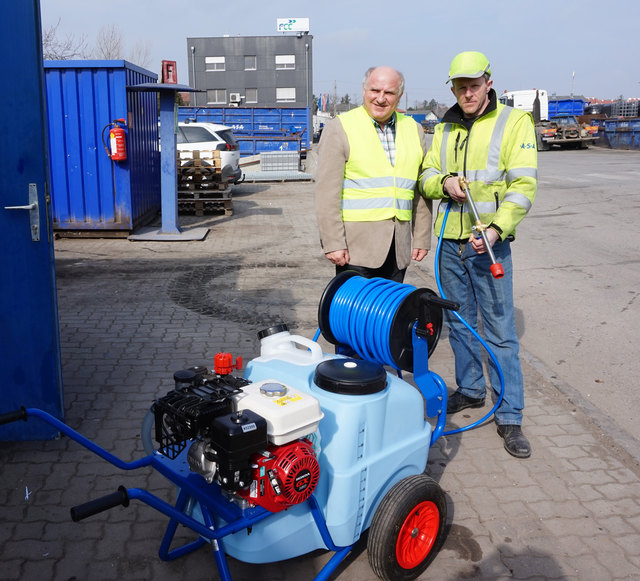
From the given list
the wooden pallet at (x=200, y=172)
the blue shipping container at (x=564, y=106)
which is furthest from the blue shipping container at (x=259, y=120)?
the blue shipping container at (x=564, y=106)

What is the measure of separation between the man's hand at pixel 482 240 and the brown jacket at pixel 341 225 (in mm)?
502

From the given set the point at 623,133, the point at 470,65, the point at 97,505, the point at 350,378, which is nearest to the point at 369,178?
the point at 470,65

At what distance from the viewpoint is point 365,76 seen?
379 cm

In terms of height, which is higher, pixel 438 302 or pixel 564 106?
pixel 564 106

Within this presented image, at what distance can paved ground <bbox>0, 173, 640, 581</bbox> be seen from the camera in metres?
2.87

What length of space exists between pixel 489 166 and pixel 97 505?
279 centimetres

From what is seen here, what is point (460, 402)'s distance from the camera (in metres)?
4.38

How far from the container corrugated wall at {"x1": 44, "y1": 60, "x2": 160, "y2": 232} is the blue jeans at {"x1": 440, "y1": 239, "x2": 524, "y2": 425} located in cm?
759

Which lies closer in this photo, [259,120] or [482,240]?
[482,240]

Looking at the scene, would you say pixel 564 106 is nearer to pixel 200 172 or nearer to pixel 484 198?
pixel 200 172

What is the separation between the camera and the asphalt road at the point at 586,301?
16.1 feet

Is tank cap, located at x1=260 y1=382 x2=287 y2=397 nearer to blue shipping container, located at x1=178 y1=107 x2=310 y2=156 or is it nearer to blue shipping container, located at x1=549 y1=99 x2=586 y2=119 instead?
blue shipping container, located at x1=178 y1=107 x2=310 y2=156

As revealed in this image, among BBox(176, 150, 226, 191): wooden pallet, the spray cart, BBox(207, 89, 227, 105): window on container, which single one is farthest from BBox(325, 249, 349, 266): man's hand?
BBox(207, 89, 227, 105): window on container

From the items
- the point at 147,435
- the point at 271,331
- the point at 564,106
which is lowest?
the point at 147,435
